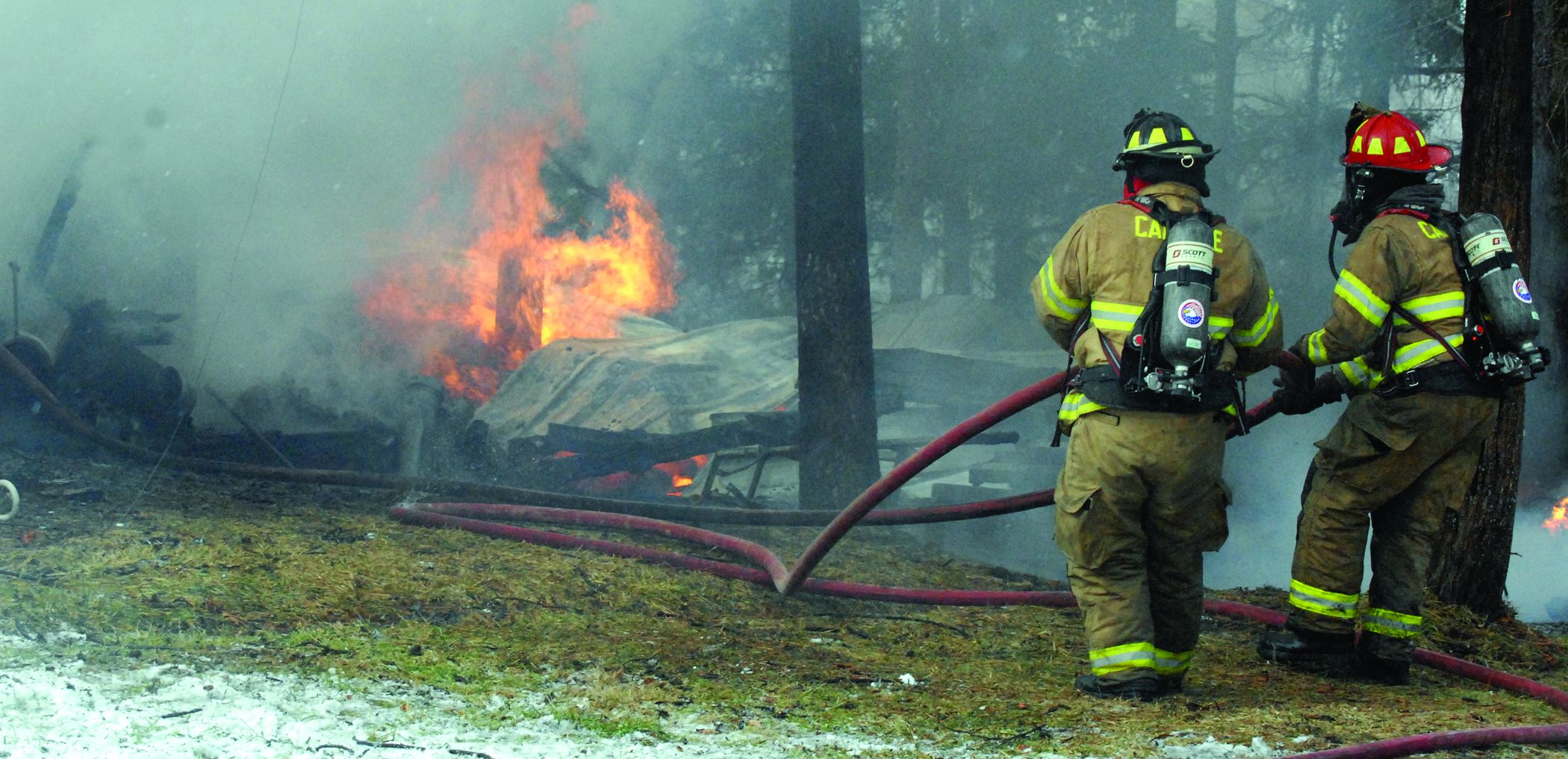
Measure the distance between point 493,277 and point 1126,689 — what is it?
33.6 feet

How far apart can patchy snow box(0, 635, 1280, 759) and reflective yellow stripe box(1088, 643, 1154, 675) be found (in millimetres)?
514

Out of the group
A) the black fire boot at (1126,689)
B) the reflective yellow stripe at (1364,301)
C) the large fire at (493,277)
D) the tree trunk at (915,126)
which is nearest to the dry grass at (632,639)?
the black fire boot at (1126,689)

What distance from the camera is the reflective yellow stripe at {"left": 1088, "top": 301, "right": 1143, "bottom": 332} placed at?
3.94m

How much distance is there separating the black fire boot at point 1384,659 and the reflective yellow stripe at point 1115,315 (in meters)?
1.60

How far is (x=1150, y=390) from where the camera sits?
12.6 ft

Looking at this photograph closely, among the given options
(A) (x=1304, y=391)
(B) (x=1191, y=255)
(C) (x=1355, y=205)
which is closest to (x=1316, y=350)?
(A) (x=1304, y=391)

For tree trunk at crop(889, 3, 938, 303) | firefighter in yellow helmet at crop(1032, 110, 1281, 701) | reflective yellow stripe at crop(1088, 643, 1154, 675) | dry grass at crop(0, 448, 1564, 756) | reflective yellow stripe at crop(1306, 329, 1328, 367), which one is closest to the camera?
dry grass at crop(0, 448, 1564, 756)

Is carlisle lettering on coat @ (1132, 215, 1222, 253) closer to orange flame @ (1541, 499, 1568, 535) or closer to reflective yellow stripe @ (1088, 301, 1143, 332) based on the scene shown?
reflective yellow stripe @ (1088, 301, 1143, 332)

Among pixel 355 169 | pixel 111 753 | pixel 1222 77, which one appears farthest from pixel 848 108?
pixel 1222 77

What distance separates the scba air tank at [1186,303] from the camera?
3.77 metres

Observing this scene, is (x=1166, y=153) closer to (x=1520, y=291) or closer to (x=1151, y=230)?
(x=1151, y=230)

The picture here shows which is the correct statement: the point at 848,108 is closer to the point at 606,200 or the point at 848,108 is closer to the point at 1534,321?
the point at 1534,321

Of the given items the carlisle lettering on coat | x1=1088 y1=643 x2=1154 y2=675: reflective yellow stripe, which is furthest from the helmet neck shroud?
x1=1088 y1=643 x2=1154 y2=675: reflective yellow stripe

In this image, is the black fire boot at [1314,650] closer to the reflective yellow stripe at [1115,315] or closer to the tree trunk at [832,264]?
the reflective yellow stripe at [1115,315]
